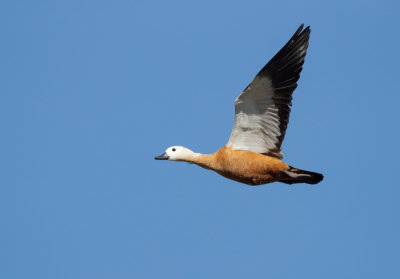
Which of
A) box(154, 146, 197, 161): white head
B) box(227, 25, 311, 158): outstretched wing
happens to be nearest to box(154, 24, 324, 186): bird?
box(227, 25, 311, 158): outstretched wing

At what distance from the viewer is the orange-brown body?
12.1m

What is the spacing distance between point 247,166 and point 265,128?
784 mm

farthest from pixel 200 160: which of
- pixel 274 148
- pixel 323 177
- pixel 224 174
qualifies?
pixel 323 177

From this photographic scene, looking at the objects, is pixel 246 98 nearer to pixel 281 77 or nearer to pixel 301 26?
pixel 281 77

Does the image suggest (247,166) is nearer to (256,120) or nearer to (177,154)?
(256,120)

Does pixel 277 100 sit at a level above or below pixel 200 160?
above

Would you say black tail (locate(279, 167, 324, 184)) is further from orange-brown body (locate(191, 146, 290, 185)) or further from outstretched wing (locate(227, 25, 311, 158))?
outstretched wing (locate(227, 25, 311, 158))

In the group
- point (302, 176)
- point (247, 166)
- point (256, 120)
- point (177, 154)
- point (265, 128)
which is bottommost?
point (302, 176)

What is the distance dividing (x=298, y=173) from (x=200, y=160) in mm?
1784

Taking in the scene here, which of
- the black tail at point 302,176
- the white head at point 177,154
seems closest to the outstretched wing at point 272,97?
the black tail at point 302,176

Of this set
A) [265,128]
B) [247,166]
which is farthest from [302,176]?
[265,128]

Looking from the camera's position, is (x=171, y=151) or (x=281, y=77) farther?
(x=171, y=151)

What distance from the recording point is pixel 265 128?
40.7ft

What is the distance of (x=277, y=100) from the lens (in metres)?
12.1
